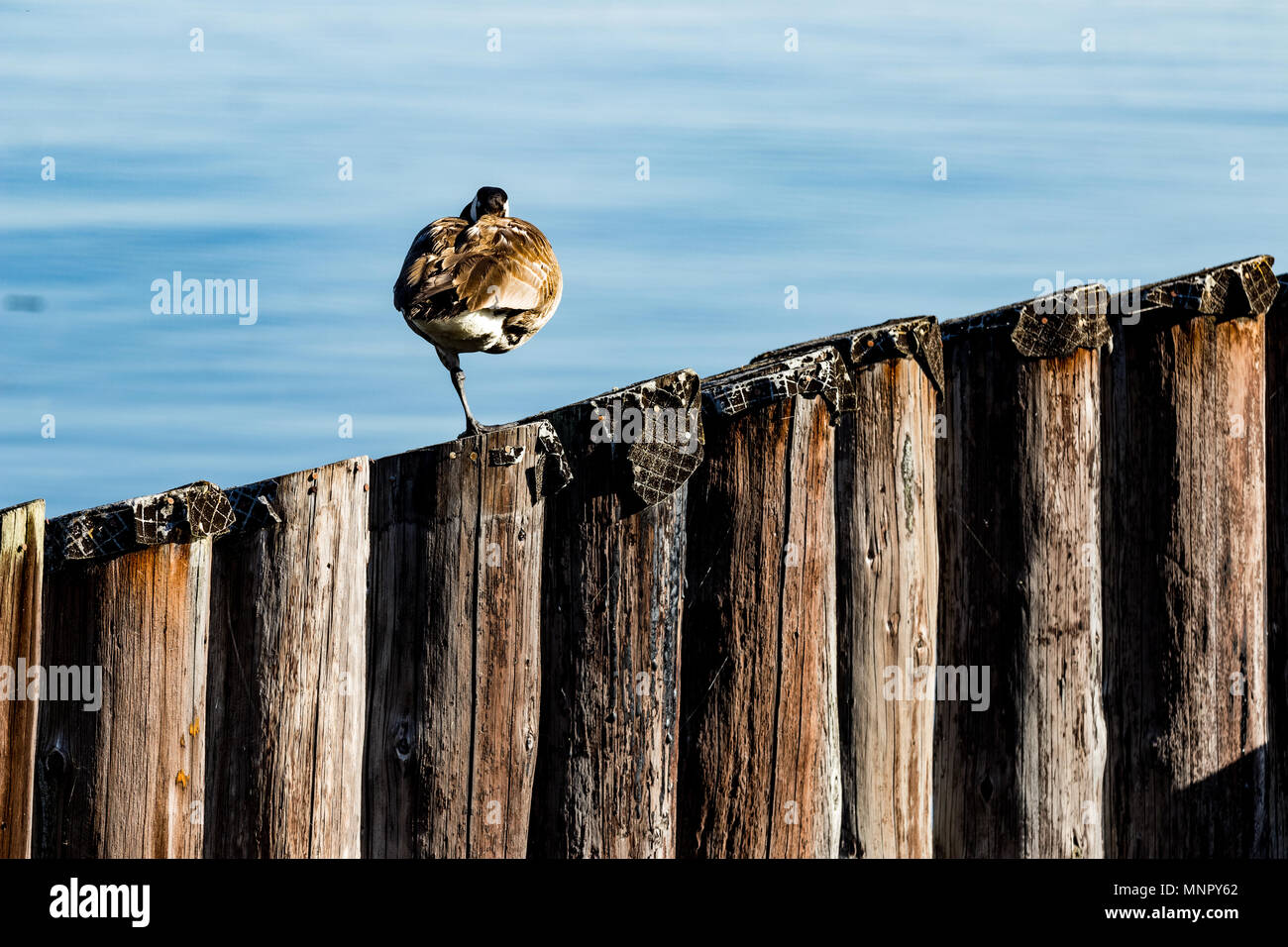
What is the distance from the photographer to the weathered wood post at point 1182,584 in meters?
5.91

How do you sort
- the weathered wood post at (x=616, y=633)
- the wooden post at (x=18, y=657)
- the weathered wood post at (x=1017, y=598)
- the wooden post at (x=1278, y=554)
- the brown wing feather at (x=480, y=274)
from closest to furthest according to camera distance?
the weathered wood post at (x=616, y=633), the wooden post at (x=18, y=657), the weathered wood post at (x=1017, y=598), the wooden post at (x=1278, y=554), the brown wing feather at (x=480, y=274)

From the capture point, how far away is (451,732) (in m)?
5.02

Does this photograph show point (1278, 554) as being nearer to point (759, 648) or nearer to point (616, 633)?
point (759, 648)

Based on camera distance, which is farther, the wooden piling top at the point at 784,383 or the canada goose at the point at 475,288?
the canada goose at the point at 475,288

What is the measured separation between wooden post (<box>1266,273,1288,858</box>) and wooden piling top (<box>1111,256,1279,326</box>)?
12.8 inches

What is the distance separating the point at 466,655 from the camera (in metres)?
5.02

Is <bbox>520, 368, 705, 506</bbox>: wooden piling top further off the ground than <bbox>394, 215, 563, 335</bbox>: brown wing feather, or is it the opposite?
<bbox>394, 215, 563, 335</bbox>: brown wing feather

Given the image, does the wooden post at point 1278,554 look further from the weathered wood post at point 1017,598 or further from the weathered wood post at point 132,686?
the weathered wood post at point 132,686

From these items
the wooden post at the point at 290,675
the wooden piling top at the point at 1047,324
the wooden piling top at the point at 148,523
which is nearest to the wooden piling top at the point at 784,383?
the wooden piling top at the point at 1047,324

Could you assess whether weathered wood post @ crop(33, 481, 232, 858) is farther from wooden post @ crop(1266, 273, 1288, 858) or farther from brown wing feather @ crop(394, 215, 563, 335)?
wooden post @ crop(1266, 273, 1288, 858)

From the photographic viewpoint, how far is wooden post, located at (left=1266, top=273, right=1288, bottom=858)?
6113 millimetres

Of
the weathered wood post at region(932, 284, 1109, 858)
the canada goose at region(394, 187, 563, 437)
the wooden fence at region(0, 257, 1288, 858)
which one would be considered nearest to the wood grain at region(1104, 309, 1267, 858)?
the weathered wood post at region(932, 284, 1109, 858)
